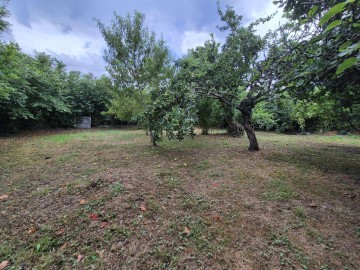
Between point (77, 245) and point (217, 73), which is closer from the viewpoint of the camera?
point (77, 245)

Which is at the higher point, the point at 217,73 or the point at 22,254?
the point at 217,73

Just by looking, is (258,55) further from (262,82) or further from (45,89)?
(45,89)

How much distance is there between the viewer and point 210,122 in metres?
9.05

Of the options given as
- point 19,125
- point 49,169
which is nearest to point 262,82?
point 49,169

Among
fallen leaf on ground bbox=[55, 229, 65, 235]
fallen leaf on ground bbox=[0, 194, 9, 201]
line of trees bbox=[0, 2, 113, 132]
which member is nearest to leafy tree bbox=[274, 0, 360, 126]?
fallen leaf on ground bbox=[55, 229, 65, 235]

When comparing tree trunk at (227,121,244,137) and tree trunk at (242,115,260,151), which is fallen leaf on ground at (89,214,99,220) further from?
tree trunk at (227,121,244,137)

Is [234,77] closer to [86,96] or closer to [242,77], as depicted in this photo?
[242,77]

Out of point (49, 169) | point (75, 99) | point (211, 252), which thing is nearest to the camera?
point (211, 252)

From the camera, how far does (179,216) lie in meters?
2.22

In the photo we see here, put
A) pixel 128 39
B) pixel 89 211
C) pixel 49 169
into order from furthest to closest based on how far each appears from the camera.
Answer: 1. pixel 128 39
2. pixel 49 169
3. pixel 89 211

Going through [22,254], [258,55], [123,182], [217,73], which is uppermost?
[258,55]

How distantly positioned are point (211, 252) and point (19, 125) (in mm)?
11427

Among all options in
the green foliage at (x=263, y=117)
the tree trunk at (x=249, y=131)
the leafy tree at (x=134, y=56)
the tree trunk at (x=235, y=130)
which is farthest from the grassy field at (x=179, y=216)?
the green foliage at (x=263, y=117)

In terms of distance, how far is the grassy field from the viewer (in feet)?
5.55
